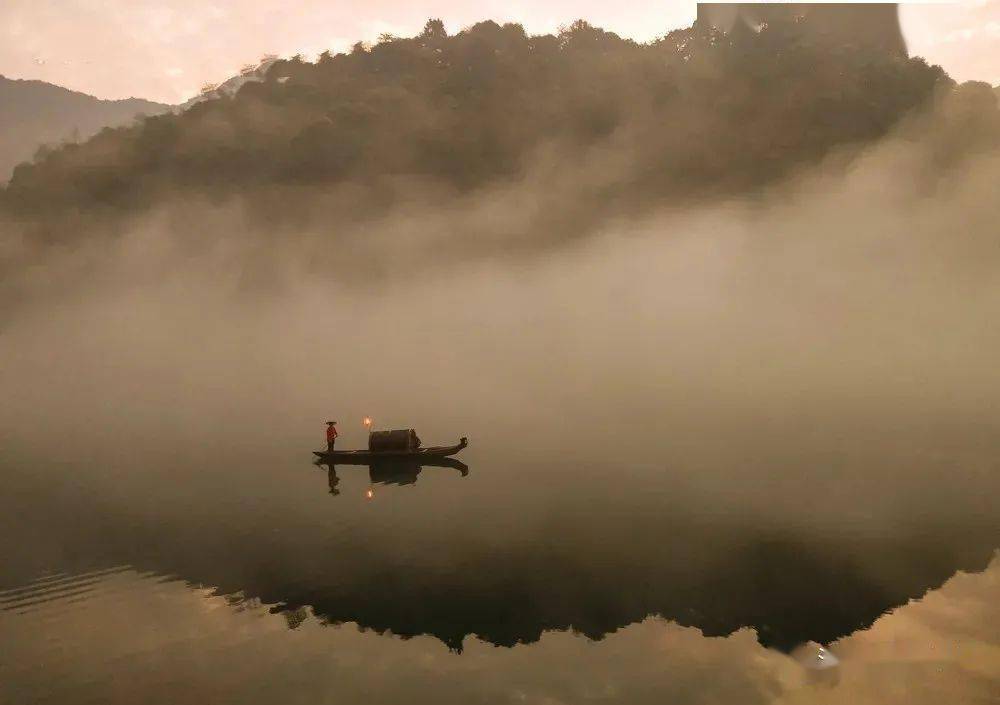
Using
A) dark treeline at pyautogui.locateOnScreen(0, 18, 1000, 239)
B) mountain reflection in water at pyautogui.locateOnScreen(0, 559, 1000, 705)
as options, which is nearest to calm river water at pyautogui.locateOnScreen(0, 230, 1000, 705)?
mountain reflection in water at pyautogui.locateOnScreen(0, 559, 1000, 705)

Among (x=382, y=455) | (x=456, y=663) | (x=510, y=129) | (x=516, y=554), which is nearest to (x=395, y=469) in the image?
(x=382, y=455)

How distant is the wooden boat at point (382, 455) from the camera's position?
4550 cm

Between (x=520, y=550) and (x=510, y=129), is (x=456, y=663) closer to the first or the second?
(x=520, y=550)

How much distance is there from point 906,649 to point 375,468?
35.5 meters

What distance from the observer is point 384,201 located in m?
184

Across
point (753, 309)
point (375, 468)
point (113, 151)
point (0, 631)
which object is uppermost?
point (113, 151)

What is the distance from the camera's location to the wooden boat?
4550 cm

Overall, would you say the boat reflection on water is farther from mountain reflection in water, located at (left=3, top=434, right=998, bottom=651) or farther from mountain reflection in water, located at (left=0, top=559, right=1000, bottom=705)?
mountain reflection in water, located at (left=0, top=559, right=1000, bottom=705)

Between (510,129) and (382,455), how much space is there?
462 feet

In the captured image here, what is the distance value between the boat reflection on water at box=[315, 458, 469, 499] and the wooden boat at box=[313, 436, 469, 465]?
0.85 ft

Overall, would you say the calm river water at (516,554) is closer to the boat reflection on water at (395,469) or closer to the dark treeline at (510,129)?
the boat reflection on water at (395,469)

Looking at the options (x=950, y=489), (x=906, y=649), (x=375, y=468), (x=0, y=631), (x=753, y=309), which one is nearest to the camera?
(x=906, y=649)

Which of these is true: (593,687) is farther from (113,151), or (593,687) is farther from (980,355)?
(113,151)

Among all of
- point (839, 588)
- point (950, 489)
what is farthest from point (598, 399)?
point (839, 588)
